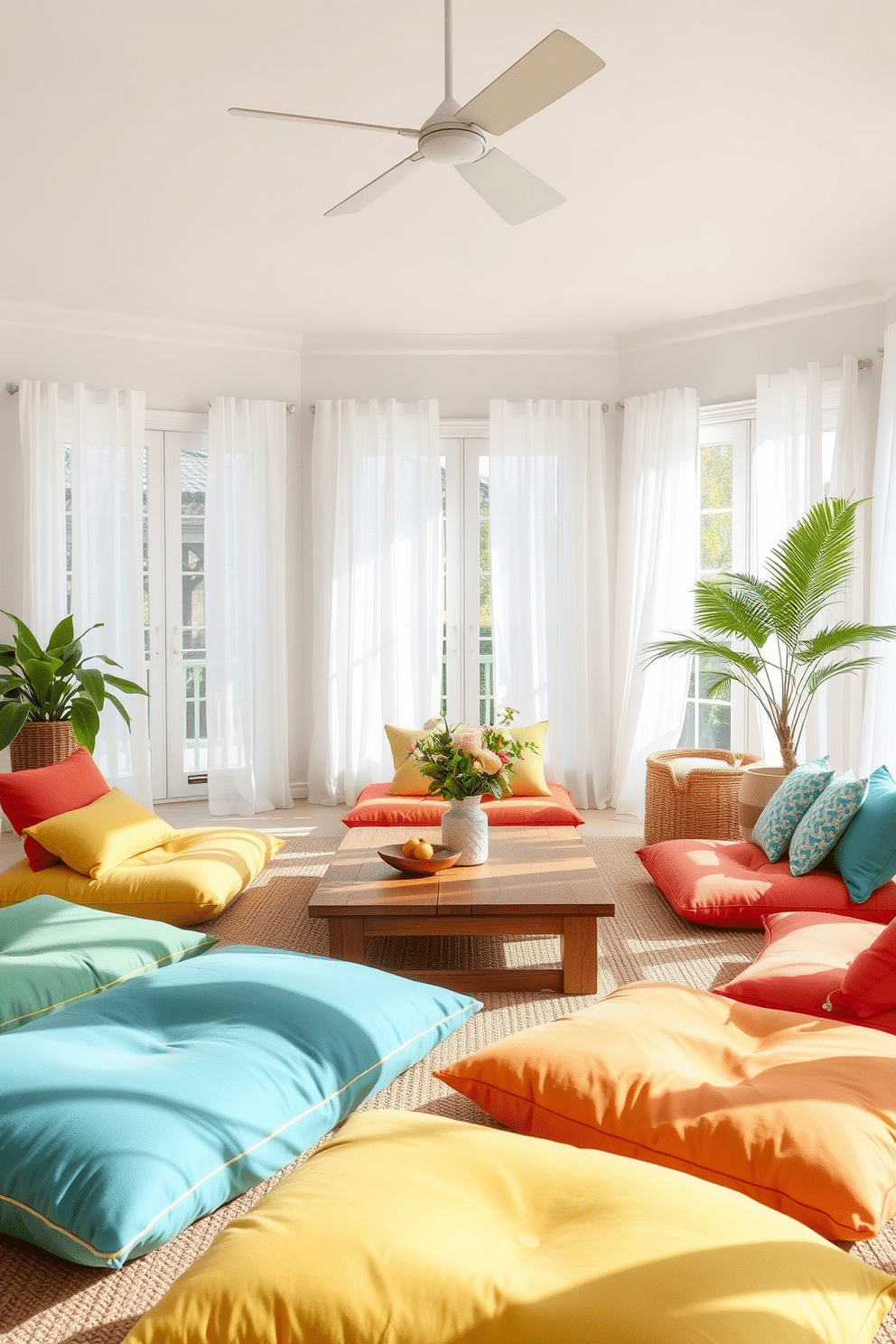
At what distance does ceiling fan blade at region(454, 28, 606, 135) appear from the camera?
224cm

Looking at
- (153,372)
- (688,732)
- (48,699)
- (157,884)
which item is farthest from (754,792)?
Answer: (153,372)

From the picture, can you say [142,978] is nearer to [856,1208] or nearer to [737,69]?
[856,1208]

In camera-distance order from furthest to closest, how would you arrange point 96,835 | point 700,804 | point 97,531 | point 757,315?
point 97,531 < point 757,315 < point 700,804 < point 96,835

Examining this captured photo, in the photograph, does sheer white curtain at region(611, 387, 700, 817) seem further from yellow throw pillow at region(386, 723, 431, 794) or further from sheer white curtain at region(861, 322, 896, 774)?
yellow throw pillow at region(386, 723, 431, 794)

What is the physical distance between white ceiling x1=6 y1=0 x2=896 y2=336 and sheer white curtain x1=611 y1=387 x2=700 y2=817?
0.64 metres

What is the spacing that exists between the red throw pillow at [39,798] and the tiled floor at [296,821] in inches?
54.6

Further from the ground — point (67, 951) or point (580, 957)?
point (67, 951)

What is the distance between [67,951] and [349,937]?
82cm

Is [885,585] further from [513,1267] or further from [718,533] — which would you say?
[513,1267]

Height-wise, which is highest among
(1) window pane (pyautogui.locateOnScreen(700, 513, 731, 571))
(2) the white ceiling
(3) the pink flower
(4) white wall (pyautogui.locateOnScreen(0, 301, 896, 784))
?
(2) the white ceiling

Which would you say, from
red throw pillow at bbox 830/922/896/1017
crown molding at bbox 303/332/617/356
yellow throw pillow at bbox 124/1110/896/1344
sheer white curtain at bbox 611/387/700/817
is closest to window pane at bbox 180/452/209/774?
crown molding at bbox 303/332/617/356

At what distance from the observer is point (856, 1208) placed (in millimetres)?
1628

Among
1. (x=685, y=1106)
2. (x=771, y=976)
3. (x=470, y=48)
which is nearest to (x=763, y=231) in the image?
(x=470, y=48)

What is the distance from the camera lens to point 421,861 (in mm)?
3357
